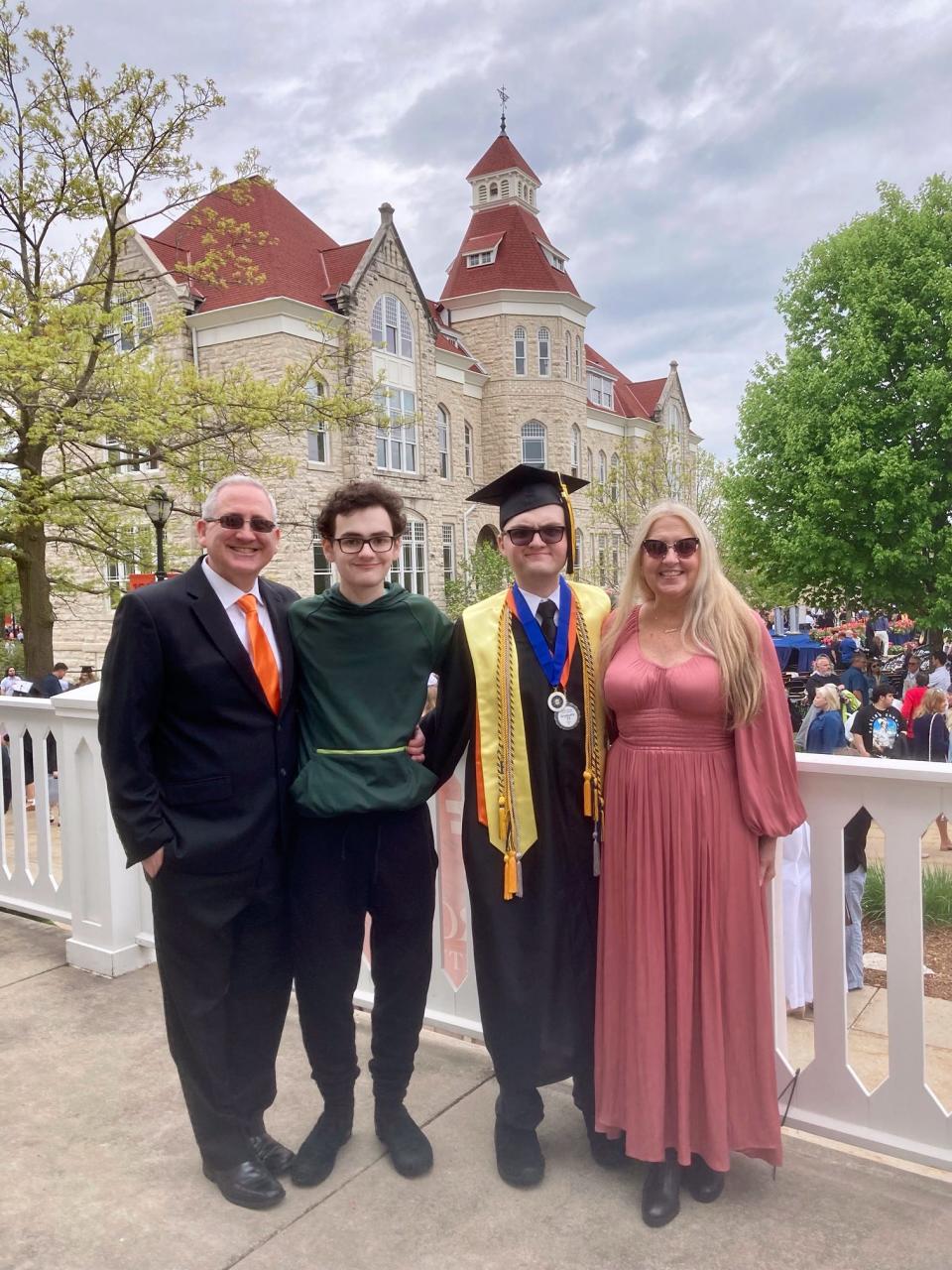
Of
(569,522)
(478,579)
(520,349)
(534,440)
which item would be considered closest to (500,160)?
(520,349)

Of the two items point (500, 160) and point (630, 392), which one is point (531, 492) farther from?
point (630, 392)

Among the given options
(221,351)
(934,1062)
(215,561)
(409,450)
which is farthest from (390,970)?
(409,450)

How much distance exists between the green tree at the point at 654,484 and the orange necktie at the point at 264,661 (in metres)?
31.9

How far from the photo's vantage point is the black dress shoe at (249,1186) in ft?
8.33

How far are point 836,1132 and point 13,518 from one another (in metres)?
12.6

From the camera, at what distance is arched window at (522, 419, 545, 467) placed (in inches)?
1468

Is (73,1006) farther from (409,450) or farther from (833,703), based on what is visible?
(409,450)

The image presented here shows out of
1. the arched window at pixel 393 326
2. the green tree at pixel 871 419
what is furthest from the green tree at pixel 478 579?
the green tree at pixel 871 419

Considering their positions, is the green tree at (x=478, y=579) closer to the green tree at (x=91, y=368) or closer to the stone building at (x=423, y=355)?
the stone building at (x=423, y=355)

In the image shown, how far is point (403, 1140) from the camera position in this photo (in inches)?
107

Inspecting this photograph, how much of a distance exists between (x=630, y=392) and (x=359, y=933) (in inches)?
1989

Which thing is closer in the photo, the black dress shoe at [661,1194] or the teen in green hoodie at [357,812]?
the black dress shoe at [661,1194]

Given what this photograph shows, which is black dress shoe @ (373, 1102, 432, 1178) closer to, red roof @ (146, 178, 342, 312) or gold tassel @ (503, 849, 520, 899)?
gold tassel @ (503, 849, 520, 899)

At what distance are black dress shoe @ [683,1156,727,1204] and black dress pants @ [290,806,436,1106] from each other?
33.6 inches
